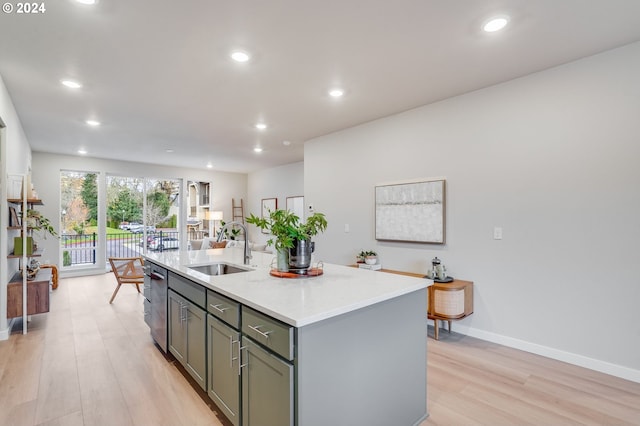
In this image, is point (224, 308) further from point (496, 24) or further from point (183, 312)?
point (496, 24)

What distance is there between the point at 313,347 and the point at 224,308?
69 cm

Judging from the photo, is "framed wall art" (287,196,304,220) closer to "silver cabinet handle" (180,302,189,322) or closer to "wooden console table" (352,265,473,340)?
"wooden console table" (352,265,473,340)

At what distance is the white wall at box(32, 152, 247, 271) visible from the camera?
6.50 meters

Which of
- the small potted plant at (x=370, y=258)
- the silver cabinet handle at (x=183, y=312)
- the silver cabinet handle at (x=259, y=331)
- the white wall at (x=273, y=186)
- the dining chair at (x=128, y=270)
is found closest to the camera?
the silver cabinet handle at (x=259, y=331)

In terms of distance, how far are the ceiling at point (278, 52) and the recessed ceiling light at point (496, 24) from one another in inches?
2.2

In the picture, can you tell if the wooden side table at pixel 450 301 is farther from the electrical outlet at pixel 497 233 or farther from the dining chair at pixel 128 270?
the dining chair at pixel 128 270

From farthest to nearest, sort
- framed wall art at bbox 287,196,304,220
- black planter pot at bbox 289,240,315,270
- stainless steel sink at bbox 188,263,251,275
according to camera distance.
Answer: framed wall art at bbox 287,196,304,220, stainless steel sink at bbox 188,263,251,275, black planter pot at bbox 289,240,315,270

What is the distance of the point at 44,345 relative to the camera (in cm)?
313

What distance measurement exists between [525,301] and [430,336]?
0.99 metres

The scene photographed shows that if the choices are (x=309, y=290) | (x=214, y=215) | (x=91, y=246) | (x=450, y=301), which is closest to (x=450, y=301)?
(x=450, y=301)

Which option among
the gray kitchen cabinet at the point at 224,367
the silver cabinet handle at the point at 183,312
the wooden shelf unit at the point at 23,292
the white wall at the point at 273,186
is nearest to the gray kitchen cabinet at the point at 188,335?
the silver cabinet handle at the point at 183,312

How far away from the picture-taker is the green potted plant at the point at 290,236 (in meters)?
2.08

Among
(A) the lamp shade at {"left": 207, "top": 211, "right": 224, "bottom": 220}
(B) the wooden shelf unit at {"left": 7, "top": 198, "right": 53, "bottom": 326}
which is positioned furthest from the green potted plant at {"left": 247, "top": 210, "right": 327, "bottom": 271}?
(A) the lamp shade at {"left": 207, "top": 211, "right": 224, "bottom": 220}

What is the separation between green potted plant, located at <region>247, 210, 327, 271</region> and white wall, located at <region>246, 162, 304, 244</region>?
5.27 m
